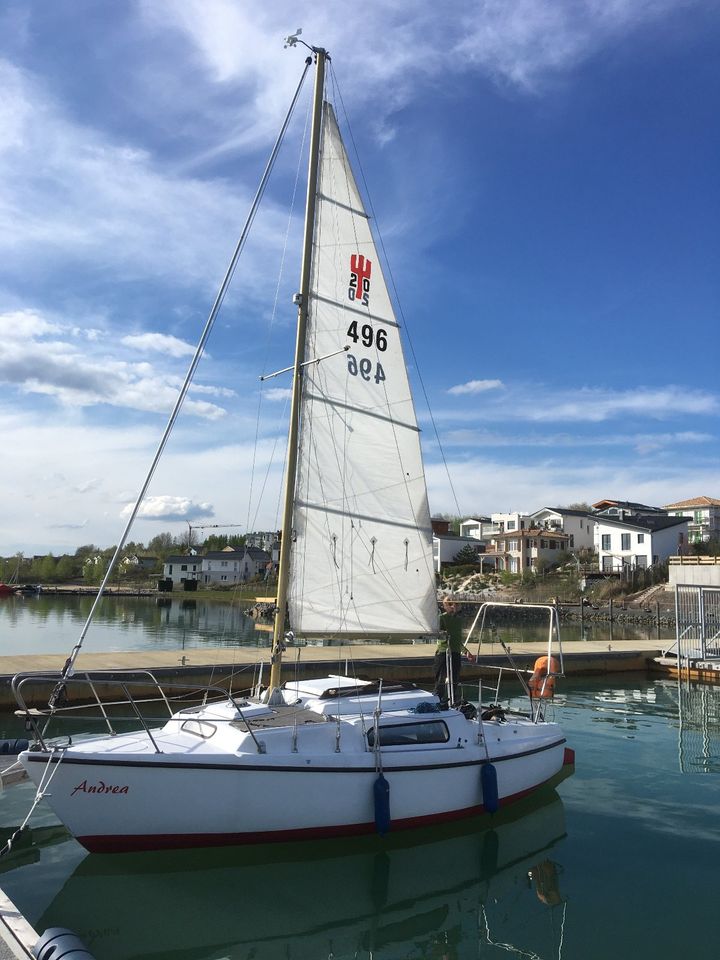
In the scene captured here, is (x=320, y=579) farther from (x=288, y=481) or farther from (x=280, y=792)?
(x=280, y=792)

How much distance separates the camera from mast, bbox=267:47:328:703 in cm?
1198

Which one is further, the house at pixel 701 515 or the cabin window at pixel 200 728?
the house at pixel 701 515

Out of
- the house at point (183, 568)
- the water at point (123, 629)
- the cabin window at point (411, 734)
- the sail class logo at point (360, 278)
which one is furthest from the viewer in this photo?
the house at point (183, 568)

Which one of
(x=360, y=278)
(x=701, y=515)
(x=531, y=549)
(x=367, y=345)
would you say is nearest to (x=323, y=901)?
(x=367, y=345)

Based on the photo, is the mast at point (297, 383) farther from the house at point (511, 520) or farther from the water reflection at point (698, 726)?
the house at point (511, 520)

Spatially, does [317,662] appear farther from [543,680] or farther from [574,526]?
[574,526]

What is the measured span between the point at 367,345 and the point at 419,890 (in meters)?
9.16

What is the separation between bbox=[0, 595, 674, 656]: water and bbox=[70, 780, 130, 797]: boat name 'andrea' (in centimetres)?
2027

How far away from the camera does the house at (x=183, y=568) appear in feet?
381

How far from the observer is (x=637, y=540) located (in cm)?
7900

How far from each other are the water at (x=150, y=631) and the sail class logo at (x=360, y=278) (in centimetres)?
1893

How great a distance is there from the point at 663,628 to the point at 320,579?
154ft

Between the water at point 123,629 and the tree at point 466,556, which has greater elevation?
the tree at point 466,556

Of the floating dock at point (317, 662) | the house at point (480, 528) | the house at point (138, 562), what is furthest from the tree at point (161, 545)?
the floating dock at point (317, 662)
